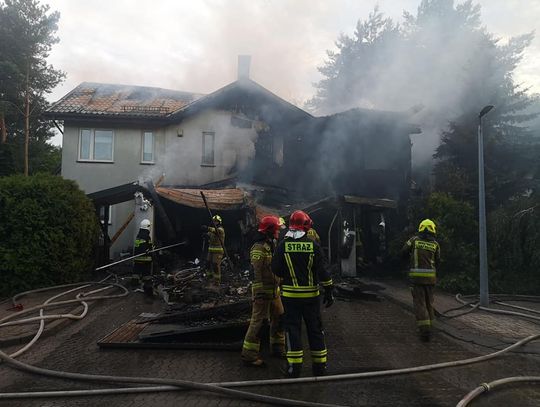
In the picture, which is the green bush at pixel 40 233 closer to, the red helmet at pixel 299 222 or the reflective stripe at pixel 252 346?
the reflective stripe at pixel 252 346

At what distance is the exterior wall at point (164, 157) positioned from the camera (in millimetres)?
15414

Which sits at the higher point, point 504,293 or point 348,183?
point 348,183

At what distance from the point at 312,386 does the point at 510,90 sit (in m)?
16.9

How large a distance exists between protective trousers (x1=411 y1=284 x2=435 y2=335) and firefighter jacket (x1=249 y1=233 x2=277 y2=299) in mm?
2372

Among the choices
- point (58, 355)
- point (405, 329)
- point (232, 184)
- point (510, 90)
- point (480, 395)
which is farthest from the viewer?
point (510, 90)

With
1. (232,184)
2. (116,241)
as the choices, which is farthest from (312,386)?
(116,241)

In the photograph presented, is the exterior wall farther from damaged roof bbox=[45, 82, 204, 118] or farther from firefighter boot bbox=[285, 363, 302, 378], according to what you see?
firefighter boot bbox=[285, 363, 302, 378]

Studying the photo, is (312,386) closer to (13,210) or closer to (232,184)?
(13,210)

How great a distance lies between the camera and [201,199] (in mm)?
12023

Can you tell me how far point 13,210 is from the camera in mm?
9195

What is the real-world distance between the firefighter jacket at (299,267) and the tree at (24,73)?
21.5m

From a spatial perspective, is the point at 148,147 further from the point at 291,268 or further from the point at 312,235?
the point at 291,268

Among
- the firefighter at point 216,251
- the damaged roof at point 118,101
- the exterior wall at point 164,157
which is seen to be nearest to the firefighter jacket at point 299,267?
the firefighter at point 216,251

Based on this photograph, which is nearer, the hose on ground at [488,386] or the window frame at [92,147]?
the hose on ground at [488,386]
